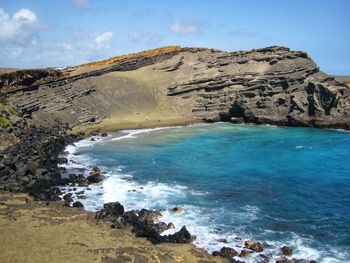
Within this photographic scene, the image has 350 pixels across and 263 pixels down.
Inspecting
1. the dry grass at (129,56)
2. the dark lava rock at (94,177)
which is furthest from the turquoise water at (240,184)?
the dry grass at (129,56)

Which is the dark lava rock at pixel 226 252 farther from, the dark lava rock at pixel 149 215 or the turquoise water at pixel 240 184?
the dark lava rock at pixel 149 215

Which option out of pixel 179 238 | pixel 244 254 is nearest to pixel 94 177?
pixel 179 238

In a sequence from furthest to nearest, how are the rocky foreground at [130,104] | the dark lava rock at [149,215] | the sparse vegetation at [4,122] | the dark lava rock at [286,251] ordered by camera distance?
the sparse vegetation at [4,122], the rocky foreground at [130,104], the dark lava rock at [149,215], the dark lava rock at [286,251]

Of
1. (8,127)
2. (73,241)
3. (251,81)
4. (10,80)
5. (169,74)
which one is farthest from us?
(169,74)

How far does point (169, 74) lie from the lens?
255ft

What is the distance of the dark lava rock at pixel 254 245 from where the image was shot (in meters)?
21.4

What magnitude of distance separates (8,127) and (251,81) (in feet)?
132

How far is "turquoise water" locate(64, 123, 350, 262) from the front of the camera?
23812 millimetres

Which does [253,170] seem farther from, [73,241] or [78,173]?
[73,241]

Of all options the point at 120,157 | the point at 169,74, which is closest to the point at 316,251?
A: the point at 120,157

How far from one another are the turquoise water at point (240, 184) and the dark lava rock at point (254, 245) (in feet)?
1.49

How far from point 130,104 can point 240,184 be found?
3969 centimetres

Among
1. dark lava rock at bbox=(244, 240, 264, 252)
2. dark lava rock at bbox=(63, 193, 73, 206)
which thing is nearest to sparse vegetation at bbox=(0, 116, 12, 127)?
dark lava rock at bbox=(63, 193, 73, 206)

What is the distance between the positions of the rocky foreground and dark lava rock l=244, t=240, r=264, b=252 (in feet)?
9.71
